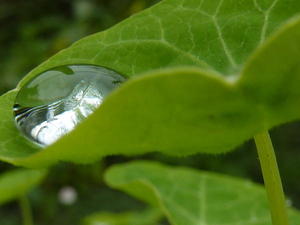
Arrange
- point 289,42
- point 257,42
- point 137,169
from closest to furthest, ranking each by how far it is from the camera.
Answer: point 289,42 < point 257,42 < point 137,169

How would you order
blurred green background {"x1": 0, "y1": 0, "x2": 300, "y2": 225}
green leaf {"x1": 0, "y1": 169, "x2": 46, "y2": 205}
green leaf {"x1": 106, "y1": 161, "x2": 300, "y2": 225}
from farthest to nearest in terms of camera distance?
1. blurred green background {"x1": 0, "y1": 0, "x2": 300, "y2": 225}
2. green leaf {"x1": 0, "y1": 169, "x2": 46, "y2": 205}
3. green leaf {"x1": 106, "y1": 161, "x2": 300, "y2": 225}

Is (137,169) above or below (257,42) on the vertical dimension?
below

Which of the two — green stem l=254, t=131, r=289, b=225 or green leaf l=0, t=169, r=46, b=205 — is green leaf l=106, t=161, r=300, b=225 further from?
green stem l=254, t=131, r=289, b=225

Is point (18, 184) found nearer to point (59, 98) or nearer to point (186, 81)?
point (59, 98)

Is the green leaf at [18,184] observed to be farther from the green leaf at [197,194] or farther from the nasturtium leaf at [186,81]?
the nasturtium leaf at [186,81]

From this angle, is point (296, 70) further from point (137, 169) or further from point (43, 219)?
point (43, 219)

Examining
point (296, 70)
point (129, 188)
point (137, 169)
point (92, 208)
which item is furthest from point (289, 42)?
point (92, 208)

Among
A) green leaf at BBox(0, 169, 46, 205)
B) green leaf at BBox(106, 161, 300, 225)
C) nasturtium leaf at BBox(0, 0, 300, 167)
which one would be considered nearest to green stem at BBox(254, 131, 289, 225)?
nasturtium leaf at BBox(0, 0, 300, 167)
